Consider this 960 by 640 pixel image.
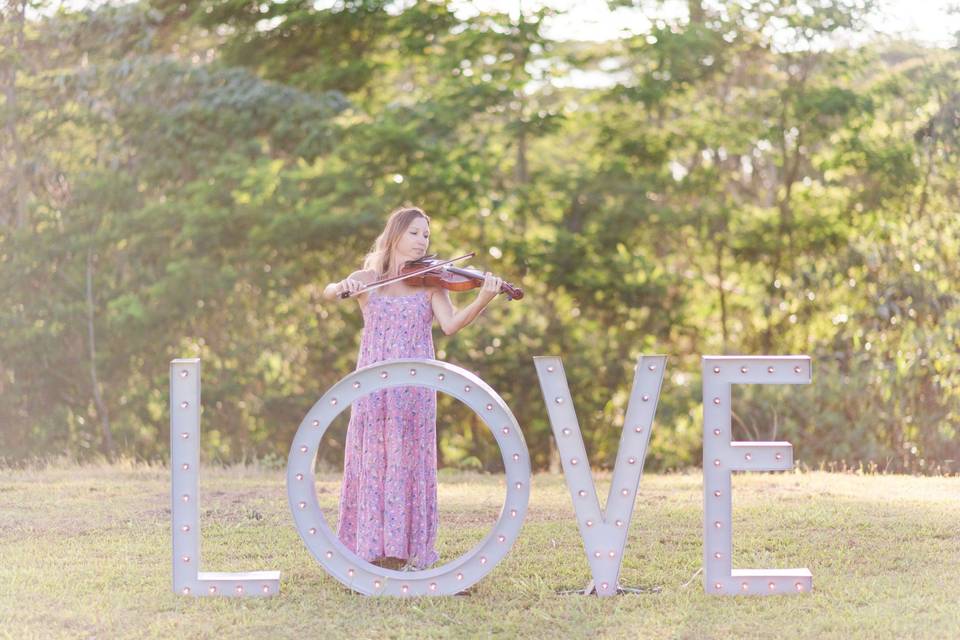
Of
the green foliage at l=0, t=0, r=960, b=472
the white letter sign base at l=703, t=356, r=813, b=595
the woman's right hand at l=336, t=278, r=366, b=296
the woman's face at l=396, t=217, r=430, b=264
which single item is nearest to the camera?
the white letter sign base at l=703, t=356, r=813, b=595

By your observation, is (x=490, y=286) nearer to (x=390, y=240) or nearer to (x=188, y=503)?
(x=390, y=240)

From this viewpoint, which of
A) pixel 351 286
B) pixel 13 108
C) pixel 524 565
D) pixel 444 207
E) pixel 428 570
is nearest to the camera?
pixel 428 570

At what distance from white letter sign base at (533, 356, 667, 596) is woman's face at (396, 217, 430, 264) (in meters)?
0.90

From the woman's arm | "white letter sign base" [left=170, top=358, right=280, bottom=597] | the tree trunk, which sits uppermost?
the tree trunk

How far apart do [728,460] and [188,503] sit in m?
2.20

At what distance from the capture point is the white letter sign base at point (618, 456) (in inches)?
196

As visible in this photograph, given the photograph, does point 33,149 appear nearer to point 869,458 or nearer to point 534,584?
point 869,458

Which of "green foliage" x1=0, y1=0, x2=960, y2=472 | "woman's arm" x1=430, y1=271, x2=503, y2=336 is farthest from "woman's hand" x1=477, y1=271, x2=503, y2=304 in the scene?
"green foliage" x1=0, y1=0, x2=960, y2=472

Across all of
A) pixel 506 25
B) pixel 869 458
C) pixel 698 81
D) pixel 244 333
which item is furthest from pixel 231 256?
pixel 869 458

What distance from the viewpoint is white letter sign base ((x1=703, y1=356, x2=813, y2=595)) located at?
491cm

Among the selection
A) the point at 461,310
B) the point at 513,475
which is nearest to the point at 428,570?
the point at 513,475

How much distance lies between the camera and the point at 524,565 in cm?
572

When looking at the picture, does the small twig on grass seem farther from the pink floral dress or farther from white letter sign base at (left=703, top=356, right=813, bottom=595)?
the pink floral dress

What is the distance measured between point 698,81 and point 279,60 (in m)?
5.10
